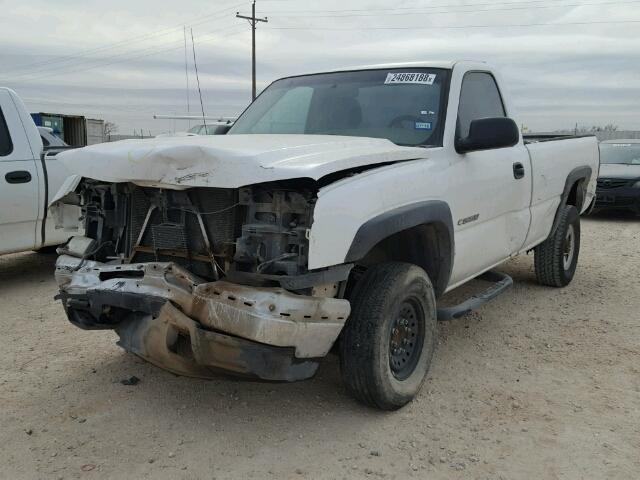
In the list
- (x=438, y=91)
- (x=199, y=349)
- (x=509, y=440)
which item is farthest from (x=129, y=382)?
(x=438, y=91)

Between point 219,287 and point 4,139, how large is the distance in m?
4.42

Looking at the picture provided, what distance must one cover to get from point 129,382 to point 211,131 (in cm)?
238

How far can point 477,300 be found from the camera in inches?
169

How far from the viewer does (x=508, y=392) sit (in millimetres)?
3793

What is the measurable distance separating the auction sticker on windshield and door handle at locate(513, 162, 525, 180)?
102 cm

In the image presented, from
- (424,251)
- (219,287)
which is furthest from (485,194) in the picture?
(219,287)

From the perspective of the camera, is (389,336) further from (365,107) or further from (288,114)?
(288,114)

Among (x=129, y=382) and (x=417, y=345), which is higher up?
(x=417, y=345)

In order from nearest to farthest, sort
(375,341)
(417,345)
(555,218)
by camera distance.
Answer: (375,341)
(417,345)
(555,218)

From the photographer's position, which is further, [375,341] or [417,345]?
[417,345]

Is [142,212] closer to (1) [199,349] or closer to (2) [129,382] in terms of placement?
(1) [199,349]

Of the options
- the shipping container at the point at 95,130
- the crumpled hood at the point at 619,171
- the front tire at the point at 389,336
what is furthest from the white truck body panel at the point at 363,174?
the shipping container at the point at 95,130

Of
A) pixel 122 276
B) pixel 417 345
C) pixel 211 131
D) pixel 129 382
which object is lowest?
pixel 129 382

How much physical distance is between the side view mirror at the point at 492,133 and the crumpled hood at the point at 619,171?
31.7 feet
